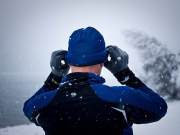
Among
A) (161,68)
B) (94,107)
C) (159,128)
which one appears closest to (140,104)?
(94,107)

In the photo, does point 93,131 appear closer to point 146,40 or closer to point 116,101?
point 116,101

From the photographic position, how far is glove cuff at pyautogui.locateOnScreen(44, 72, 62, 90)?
140 cm

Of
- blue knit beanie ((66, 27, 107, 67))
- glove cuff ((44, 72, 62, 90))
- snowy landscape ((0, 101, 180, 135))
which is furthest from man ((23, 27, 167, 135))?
snowy landscape ((0, 101, 180, 135))

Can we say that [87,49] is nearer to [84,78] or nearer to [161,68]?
[84,78]

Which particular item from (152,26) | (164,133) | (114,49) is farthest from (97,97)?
(152,26)

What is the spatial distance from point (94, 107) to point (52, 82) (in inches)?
12.6

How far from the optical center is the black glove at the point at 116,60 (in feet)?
4.41

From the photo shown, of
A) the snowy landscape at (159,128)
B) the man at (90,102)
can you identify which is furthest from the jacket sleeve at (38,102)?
the snowy landscape at (159,128)

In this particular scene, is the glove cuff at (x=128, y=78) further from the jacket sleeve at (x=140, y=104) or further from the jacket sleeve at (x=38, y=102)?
the jacket sleeve at (x=38, y=102)

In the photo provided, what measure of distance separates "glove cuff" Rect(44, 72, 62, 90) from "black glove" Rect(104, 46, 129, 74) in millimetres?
229

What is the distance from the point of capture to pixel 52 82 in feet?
4.68

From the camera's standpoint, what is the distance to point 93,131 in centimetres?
117

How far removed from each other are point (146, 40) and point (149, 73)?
1653 millimetres

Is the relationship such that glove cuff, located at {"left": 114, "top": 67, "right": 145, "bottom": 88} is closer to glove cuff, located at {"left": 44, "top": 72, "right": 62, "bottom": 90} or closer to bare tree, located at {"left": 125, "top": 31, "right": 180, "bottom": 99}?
glove cuff, located at {"left": 44, "top": 72, "right": 62, "bottom": 90}
